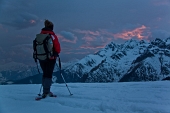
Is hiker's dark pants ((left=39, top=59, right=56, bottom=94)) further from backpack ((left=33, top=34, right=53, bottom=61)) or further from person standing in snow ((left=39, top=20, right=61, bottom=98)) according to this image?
backpack ((left=33, top=34, right=53, bottom=61))

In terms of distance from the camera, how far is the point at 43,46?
7766 mm

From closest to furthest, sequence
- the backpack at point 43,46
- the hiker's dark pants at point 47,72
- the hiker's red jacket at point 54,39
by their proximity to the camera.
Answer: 1. the backpack at point 43,46
2. the hiker's red jacket at point 54,39
3. the hiker's dark pants at point 47,72

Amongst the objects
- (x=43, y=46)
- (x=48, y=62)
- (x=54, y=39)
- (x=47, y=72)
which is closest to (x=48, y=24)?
(x=54, y=39)

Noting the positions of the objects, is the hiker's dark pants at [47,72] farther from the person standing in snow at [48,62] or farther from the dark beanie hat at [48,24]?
the dark beanie hat at [48,24]

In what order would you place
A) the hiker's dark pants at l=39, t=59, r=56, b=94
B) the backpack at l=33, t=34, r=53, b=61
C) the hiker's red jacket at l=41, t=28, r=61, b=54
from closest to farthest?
the backpack at l=33, t=34, r=53, b=61
the hiker's red jacket at l=41, t=28, r=61, b=54
the hiker's dark pants at l=39, t=59, r=56, b=94

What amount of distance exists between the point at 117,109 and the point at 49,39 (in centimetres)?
380

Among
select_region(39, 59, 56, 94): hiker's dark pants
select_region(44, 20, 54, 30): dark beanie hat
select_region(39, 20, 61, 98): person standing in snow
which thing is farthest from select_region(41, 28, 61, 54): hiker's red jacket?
select_region(39, 59, 56, 94): hiker's dark pants

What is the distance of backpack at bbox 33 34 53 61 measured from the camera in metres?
7.71

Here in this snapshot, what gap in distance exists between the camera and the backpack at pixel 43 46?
7.71 meters

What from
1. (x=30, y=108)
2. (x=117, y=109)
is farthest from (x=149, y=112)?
(x=30, y=108)

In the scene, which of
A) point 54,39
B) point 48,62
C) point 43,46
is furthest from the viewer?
point 48,62

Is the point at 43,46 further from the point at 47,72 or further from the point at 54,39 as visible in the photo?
the point at 47,72

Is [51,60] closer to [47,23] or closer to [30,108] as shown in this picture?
[47,23]

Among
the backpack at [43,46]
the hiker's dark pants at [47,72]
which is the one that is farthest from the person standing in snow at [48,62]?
the backpack at [43,46]
